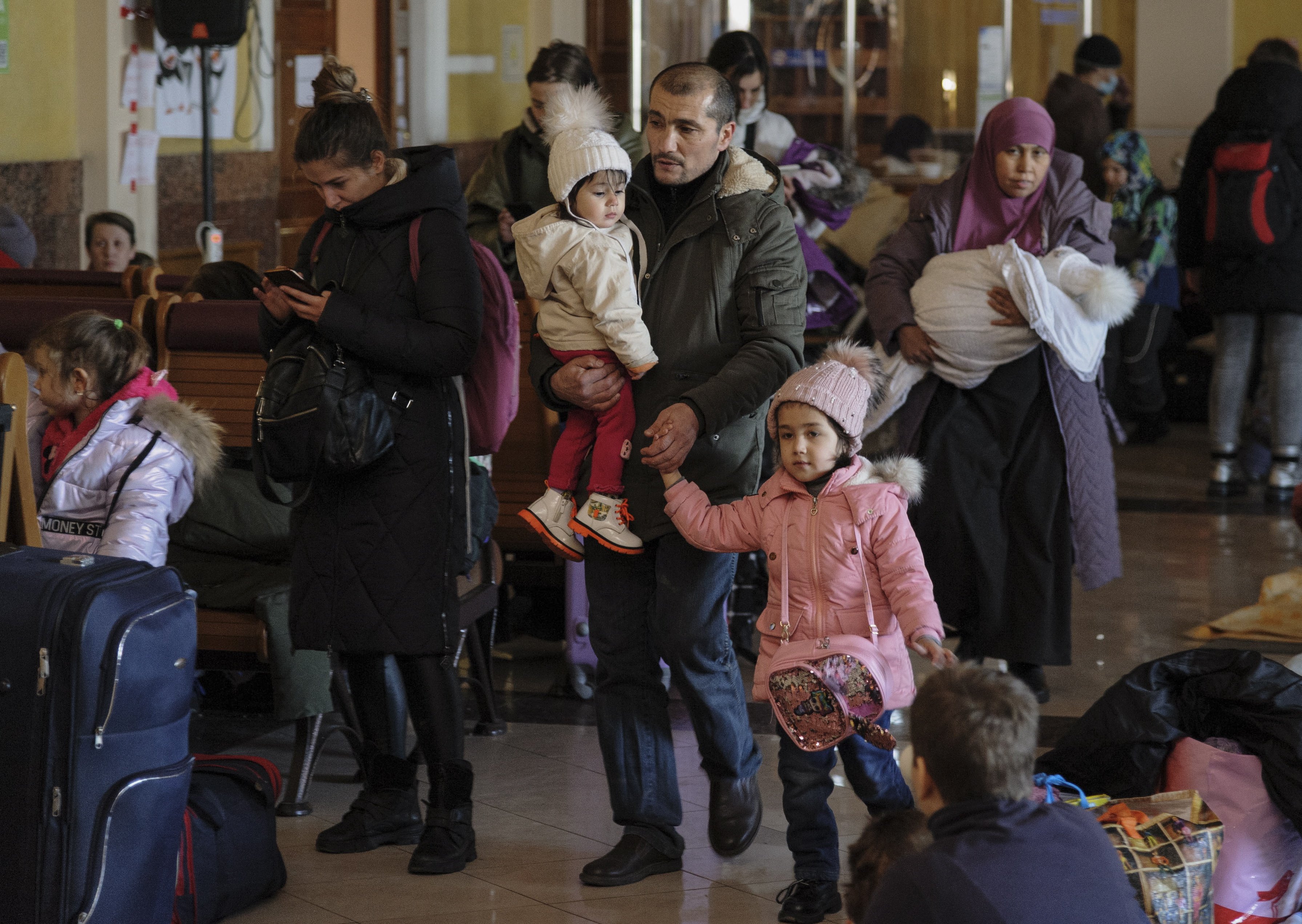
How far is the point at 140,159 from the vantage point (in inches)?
267

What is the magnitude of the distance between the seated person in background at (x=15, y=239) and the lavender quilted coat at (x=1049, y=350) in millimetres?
2948

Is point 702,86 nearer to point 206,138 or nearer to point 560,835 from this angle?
point 560,835

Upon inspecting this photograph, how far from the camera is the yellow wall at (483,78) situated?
33.7 feet

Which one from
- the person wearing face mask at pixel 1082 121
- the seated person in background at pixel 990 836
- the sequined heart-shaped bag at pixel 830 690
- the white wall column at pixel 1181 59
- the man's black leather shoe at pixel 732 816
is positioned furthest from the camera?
the white wall column at pixel 1181 59

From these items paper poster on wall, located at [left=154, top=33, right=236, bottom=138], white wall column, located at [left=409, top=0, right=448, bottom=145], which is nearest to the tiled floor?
paper poster on wall, located at [left=154, top=33, right=236, bottom=138]

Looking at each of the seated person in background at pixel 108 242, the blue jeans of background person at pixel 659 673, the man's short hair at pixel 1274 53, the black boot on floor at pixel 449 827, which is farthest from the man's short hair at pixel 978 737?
the man's short hair at pixel 1274 53

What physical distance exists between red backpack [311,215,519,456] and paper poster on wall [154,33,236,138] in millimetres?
3992

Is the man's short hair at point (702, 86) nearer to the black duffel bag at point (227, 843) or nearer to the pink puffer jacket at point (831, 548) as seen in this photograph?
the pink puffer jacket at point (831, 548)

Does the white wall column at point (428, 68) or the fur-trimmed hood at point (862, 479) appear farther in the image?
the white wall column at point (428, 68)

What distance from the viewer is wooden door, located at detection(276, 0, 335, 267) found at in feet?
26.8

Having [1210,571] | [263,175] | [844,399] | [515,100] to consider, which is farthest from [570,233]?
[515,100]

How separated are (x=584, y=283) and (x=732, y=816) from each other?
1.06m

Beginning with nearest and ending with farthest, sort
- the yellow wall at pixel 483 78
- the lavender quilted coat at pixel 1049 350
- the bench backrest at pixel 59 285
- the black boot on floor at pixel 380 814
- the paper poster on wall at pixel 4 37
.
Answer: the black boot on floor at pixel 380 814
the lavender quilted coat at pixel 1049 350
the bench backrest at pixel 59 285
the paper poster on wall at pixel 4 37
the yellow wall at pixel 483 78

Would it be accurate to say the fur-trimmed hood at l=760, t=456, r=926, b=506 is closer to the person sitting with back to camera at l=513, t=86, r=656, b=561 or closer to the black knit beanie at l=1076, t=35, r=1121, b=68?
the person sitting with back to camera at l=513, t=86, r=656, b=561
